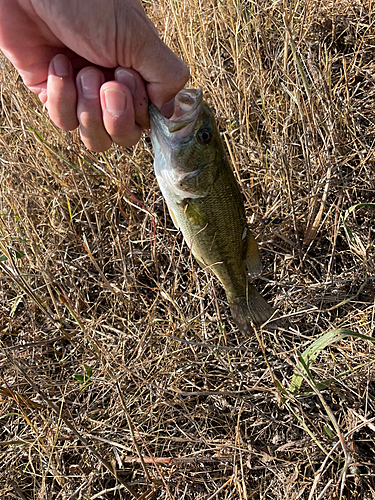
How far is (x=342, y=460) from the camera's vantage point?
6.37 feet

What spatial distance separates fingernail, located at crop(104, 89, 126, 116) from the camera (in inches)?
70.6

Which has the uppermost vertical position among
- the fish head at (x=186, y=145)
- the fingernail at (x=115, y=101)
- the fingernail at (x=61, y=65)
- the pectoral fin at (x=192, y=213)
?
the fingernail at (x=61, y=65)

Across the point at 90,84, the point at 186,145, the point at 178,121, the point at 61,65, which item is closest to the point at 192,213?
the point at 186,145

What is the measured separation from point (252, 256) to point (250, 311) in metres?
0.30

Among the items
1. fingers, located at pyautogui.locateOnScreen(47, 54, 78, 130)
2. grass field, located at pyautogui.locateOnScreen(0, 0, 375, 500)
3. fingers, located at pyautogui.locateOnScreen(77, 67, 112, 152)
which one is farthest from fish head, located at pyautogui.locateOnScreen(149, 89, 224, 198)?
grass field, located at pyautogui.locateOnScreen(0, 0, 375, 500)

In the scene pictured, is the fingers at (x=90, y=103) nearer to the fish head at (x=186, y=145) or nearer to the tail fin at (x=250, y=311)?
the fish head at (x=186, y=145)

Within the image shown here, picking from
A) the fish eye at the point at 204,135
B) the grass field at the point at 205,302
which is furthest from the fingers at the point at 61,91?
the grass field at the point at 205,302

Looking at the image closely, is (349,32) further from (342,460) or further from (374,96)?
(342,460)

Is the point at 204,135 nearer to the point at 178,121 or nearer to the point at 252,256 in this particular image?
the point at 178,121

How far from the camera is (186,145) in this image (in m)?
1.88

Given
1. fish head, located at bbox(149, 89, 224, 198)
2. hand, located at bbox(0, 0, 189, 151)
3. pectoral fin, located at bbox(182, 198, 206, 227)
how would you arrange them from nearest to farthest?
hand, located at bbox(0, 0, 189, 151)
fish head, located at bbox(149, 89, 224, 198)
pectoral fin, located at bbox(182, 198, 206, 227)

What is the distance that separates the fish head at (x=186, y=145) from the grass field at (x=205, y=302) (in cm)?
57

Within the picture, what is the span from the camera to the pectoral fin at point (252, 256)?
7.16 feet

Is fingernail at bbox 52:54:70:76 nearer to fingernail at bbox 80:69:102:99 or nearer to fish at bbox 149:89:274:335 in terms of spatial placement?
fingernail at bbox 80:69:102:99
